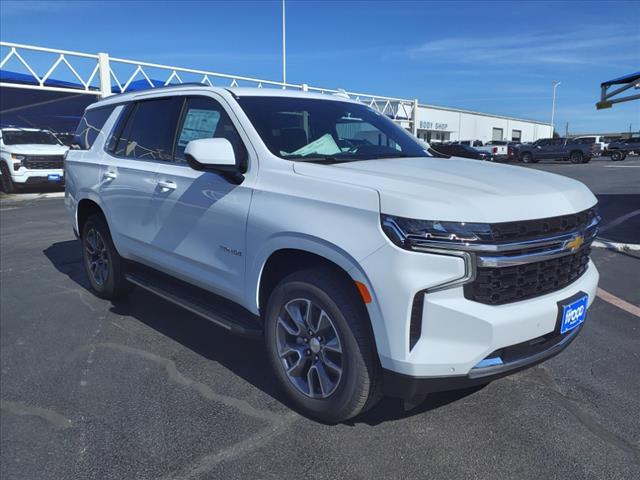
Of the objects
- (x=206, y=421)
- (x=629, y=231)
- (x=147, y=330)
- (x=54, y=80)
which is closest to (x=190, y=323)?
(x=147, y=330)

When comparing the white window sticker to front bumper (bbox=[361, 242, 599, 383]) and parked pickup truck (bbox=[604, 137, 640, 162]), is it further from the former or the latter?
parked pickup truck (bbox=[604, 137, 640, 162])

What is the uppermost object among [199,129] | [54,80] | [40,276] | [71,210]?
[54,80]

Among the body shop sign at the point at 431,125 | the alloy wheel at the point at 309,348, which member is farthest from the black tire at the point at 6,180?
the body shop sign at the point at 431,125

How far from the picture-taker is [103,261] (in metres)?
5.14

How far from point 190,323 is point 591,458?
328cm

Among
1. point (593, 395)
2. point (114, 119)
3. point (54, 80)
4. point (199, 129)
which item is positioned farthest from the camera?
point (54, 80)

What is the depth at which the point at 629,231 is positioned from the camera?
8758 mm

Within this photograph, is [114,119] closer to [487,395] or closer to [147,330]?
[147,330]

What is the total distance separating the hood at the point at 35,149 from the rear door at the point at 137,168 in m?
12.9

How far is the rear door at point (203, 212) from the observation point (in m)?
3.27

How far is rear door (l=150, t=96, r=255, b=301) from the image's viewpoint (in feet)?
10.7

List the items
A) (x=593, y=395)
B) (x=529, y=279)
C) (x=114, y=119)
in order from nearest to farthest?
(x=529, y=279) → (x=593, y=395) → (x=114, y=119)

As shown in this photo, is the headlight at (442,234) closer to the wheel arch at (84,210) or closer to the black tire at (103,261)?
the black tire at (103,261)

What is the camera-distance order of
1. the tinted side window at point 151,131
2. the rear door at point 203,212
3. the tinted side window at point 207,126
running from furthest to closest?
the tinted side window at point 151,131, the tinted side window at point 207,126, the rear door at point 203,212
